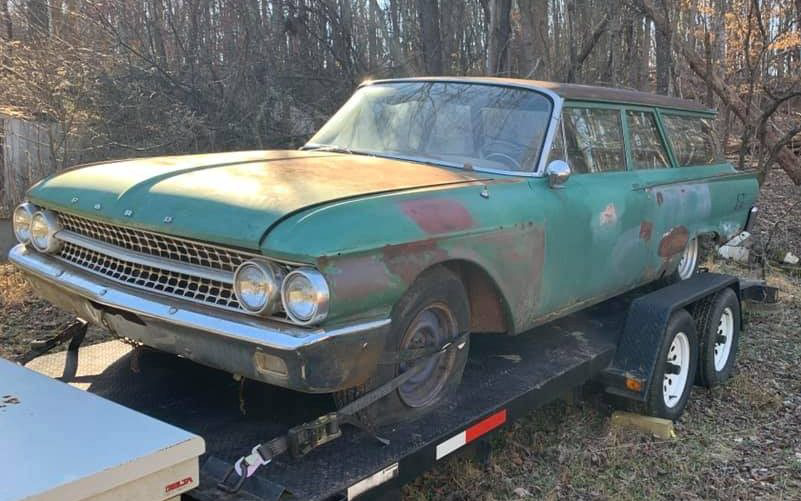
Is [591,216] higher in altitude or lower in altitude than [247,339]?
higher

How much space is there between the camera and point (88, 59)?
9641 millimetres

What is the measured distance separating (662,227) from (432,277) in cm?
240

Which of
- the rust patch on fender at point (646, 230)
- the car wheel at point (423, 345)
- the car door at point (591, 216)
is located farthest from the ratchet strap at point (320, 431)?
the rust patch on fender at point (646, 230)

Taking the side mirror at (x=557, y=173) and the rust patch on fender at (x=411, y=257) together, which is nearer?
the rust patch on fender at (x=411, y=257)

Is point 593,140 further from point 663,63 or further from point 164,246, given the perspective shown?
point 663,63

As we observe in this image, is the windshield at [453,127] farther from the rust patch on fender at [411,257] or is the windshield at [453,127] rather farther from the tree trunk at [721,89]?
the tree trunk at [721,89]

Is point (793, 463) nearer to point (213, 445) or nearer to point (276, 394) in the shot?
point (276, 394)

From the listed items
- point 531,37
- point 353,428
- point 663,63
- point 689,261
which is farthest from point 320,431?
point 663,63

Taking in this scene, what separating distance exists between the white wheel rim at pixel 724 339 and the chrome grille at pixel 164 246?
383 cm

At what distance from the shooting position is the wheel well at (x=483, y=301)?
3350 mm

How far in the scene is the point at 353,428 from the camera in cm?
301

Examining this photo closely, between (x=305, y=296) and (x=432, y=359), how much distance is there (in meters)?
0.84

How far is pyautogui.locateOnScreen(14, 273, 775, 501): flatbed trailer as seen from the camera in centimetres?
263

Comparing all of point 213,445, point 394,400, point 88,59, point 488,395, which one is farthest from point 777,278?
point 88,59
